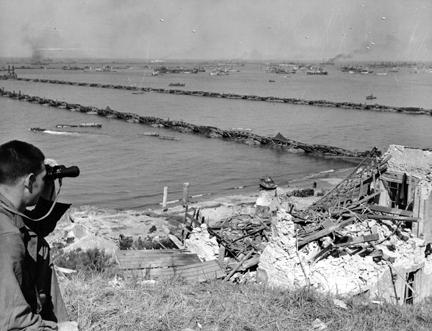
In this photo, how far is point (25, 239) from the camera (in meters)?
3.11

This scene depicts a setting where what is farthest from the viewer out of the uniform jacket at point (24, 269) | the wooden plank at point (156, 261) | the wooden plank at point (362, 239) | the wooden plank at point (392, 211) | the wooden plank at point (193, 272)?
the wooden plank at point (392, 211)

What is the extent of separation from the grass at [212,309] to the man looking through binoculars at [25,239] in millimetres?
1395

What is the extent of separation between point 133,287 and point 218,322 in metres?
1.43

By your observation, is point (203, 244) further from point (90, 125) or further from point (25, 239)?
point (90, 125)

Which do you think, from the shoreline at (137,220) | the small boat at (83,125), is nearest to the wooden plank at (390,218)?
the shoreline at (137,220)

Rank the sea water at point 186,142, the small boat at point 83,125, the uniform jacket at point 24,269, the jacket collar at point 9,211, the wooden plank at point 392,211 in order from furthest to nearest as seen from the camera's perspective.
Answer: the small boat at point 83,125
the sea water at point 186,142
the wooden plank at point 392,211
the jacket collar at point 9,211
the uniform jacket at point 24,269

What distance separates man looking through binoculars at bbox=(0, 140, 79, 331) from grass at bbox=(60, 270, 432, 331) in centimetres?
139

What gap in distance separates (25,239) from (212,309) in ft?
9.09

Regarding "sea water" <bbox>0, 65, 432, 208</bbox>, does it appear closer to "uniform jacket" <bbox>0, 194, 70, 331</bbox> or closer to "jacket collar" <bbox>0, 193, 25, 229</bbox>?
"uniform jacket" <bbox>0, 194, 70, 331</bbox>

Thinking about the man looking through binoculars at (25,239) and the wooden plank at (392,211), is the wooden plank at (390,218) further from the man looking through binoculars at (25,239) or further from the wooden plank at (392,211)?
the man looking through binoculars at (25,239)

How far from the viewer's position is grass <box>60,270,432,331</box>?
491 centimetres

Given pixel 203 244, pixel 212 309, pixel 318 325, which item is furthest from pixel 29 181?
pixel 203 244

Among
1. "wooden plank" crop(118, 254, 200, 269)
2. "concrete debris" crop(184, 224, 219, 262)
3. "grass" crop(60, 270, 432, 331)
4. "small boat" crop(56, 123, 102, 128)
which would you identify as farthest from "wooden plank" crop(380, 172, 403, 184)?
"small boat" crop(56, 123, 102, 128)

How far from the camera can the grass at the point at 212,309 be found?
491 cm
